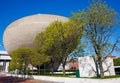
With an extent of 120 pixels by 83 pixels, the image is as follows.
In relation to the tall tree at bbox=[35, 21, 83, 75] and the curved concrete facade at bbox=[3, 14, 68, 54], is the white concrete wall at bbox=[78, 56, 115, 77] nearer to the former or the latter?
the tall tree at bbox=[35, 21, 83, 75]

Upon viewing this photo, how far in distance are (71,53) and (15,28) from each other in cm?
2119

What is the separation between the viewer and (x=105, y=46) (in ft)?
75.0

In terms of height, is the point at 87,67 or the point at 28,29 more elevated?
the point at 28,29

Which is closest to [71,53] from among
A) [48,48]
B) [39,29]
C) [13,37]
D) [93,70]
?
[48,48]

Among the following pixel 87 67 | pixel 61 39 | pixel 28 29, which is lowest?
pixel 87 67

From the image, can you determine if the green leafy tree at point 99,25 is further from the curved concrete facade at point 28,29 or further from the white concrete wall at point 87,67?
the curved concrete facade at point 28,29

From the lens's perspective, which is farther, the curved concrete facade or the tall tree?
the curved concrete facade

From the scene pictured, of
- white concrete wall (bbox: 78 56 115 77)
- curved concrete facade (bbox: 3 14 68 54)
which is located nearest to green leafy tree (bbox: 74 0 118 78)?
white concrete wall (bbox: 78 56 115 77)

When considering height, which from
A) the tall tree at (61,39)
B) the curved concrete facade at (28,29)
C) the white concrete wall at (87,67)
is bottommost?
the white concrete wall at (87,67)

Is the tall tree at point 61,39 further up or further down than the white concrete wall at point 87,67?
further up

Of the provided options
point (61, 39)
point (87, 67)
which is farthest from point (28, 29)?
point (87, 67)

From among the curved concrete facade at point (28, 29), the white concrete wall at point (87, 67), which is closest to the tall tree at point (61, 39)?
the white concrete wall at point (87, 67)

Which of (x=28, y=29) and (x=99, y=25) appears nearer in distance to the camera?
(x=99, y=25)

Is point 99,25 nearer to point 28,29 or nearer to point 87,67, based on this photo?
point 87,67
